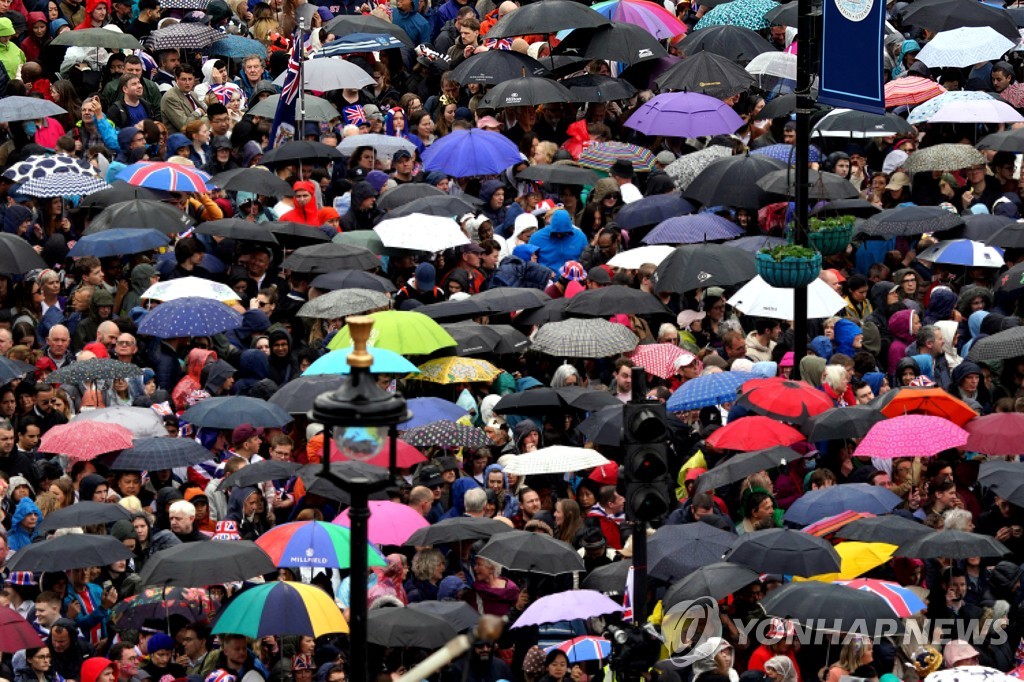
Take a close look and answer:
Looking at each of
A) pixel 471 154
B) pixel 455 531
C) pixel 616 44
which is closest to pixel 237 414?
pixel 455 531

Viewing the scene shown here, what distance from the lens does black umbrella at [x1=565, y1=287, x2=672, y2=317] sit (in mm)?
24134

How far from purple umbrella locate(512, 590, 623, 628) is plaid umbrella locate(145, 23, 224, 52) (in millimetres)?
14891

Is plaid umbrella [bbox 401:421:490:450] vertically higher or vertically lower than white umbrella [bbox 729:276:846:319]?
lower

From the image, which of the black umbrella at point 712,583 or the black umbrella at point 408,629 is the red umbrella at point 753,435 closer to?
the black umbrella at point 712,583

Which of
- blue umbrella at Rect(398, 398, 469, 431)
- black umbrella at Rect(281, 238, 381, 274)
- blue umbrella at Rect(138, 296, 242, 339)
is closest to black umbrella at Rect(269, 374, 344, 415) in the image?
blue umbrella at Rect(398, 398, 469, 431)

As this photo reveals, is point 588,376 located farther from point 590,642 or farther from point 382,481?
point 382,481

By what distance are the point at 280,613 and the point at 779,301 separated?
7613 mm

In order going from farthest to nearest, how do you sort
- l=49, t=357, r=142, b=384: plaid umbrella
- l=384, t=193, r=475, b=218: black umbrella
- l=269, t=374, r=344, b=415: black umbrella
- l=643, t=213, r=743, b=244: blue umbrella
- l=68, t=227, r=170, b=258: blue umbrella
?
l=384, t=193, r=475, b=218: black umbrella → l=643, t=213, r=743, b=244: blue umbrella → l=68, t=227, r=170, b=258: blue umbrella → l=49, t=357, r=142, b=384: plaid umbrella → l=269, t=374, r=344, b=415: black umbrella

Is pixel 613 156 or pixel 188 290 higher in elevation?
pixel 613 156

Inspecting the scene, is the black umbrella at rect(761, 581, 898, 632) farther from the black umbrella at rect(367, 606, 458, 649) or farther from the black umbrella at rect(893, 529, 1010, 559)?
the black umbrella at rect(367, 606, 458, 649)

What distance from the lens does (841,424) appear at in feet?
68.5

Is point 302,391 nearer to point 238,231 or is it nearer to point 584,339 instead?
point 584,339

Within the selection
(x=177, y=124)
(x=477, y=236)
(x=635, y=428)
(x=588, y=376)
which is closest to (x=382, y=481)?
(x=635, y=428)

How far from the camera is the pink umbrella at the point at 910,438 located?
20.3m
